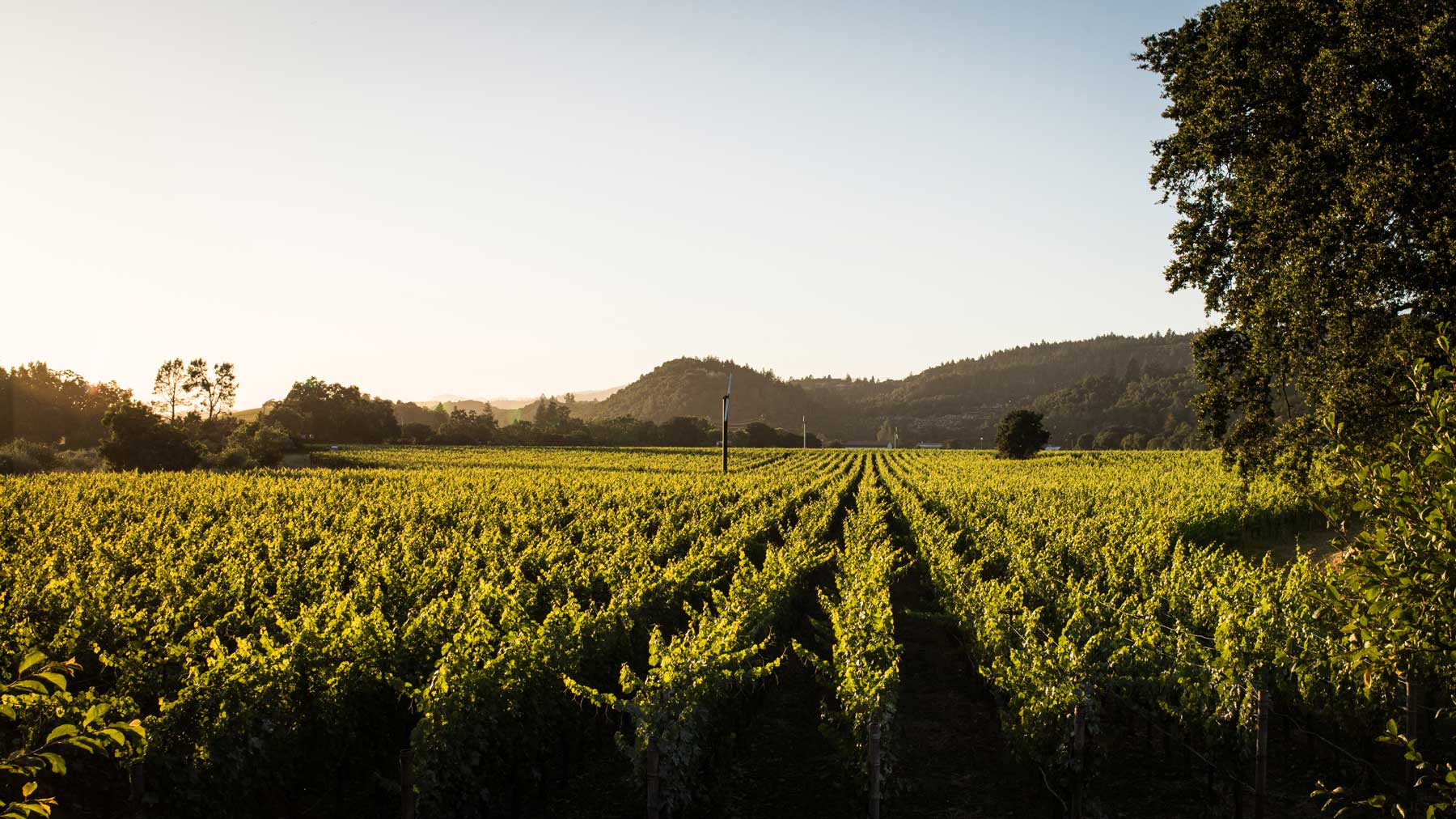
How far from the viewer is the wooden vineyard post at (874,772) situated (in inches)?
287

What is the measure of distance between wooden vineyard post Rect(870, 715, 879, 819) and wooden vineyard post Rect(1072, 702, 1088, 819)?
1.87 meters

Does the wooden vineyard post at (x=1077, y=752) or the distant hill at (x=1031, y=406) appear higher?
the distant hill at (x=1031, y=406)

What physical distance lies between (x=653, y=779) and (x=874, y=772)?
2.05 metres

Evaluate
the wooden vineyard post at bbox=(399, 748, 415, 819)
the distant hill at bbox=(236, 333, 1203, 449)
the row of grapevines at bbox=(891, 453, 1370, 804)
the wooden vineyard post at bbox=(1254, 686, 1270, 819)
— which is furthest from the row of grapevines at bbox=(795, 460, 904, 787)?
the distant hill at bbox=(236, 333, 1203, 449)

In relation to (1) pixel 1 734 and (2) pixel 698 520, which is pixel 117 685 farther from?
(2) pixel 698 520

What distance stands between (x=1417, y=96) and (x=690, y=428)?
9912 centimetres

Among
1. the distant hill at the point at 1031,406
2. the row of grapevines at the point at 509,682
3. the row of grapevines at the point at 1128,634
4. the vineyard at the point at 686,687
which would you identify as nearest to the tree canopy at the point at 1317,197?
the row of grapevines at the point at 1128,634

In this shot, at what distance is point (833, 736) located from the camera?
823 centimetres

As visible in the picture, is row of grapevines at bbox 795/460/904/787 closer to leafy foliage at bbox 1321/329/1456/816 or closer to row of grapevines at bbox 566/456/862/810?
row of grapevines at bbox 566/456/862/810

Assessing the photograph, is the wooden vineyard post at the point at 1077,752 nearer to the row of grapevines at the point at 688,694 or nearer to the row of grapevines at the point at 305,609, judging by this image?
the row of grapevines at the point at 688,694

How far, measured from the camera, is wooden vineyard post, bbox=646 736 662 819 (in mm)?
6758

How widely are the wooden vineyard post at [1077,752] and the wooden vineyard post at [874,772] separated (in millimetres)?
1873

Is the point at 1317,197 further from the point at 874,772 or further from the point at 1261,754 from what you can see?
the point at 874,772

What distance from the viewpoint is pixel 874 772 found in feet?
24.0
